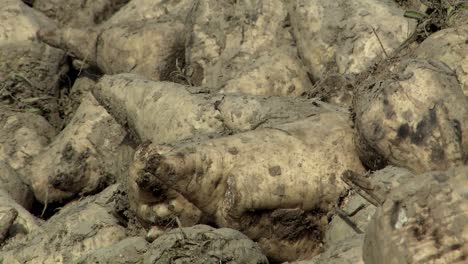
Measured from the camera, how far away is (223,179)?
477 cm

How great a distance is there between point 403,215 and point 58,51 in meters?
4.61

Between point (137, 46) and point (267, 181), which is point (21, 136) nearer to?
point (137, 46)

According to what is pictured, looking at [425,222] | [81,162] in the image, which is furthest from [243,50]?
[425,222]

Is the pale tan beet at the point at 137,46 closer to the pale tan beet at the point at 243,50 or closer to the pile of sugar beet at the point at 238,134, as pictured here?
the pile of sugar beet at the point at 238,134

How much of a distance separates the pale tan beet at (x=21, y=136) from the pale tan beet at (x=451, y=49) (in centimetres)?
300

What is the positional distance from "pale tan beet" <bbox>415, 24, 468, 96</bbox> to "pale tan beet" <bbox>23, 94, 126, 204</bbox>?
87.7 inches

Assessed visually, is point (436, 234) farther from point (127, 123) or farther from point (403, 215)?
point (127, 123)

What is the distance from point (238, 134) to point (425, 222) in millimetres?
1918

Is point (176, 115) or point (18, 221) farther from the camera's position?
point (18, 221)

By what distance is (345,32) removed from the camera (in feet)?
19.3

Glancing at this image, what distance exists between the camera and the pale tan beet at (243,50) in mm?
6016

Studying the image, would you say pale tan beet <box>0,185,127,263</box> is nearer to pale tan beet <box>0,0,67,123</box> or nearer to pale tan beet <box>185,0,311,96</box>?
pale tan beet <box>185,0,311,96</box>

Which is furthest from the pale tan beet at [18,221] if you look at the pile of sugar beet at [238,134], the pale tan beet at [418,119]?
the pale tan beet at [418,119]

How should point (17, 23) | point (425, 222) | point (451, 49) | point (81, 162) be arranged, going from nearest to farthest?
point (425, 222), point (451, 49), point (81, 162), point (17, 23)
